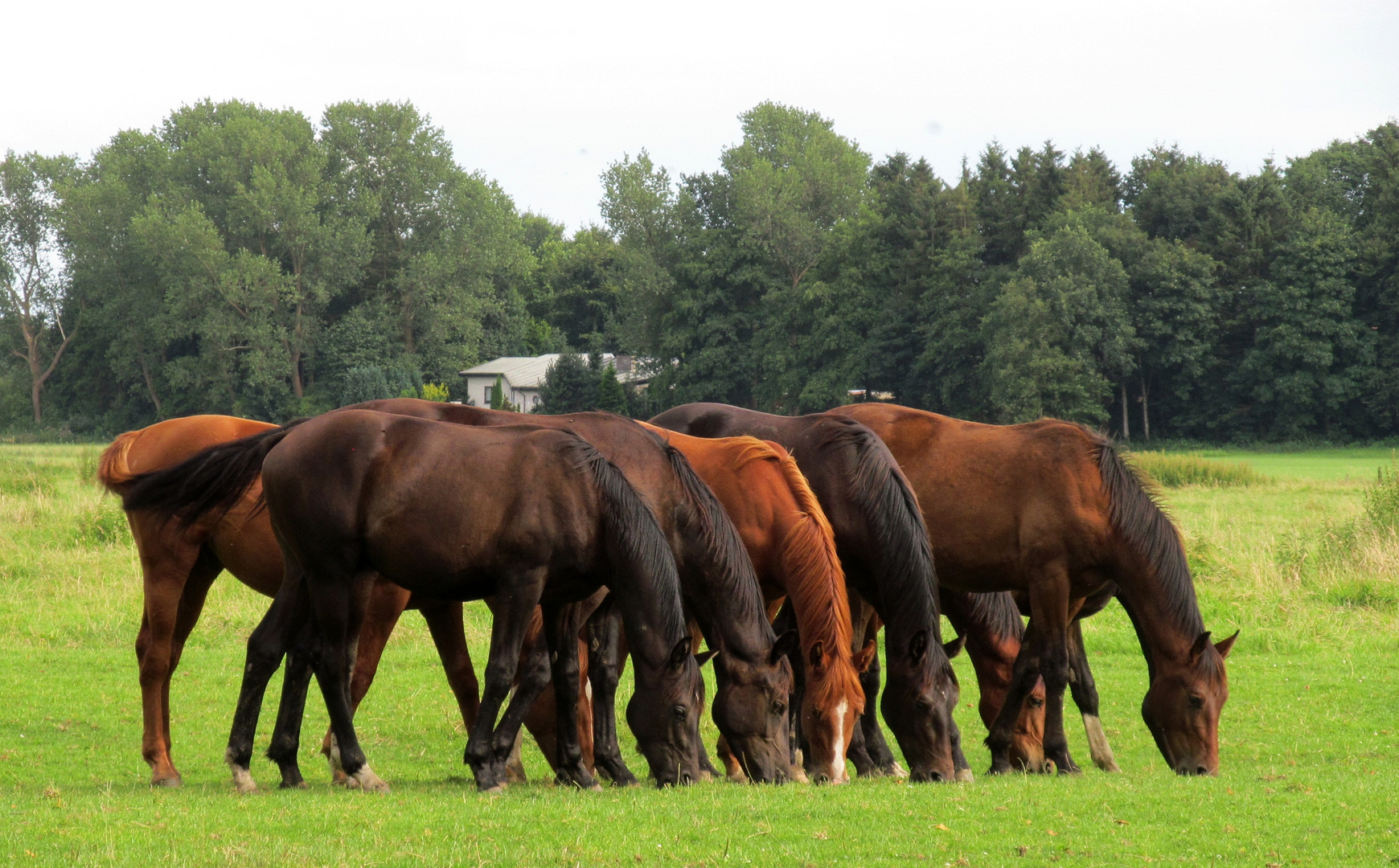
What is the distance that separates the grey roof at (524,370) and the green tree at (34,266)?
2490cm

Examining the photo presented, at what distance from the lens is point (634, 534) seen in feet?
21.0

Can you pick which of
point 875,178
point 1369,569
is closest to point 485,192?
point 875,178

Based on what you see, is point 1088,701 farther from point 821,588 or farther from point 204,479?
point 204,479

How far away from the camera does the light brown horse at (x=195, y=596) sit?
7.62 m

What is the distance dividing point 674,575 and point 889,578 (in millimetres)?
1587

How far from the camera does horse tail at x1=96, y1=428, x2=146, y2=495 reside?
25.3 ft

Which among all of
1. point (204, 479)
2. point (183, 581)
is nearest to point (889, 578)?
point (204, 479)

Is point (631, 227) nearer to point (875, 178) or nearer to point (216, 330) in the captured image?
point (875, 178)

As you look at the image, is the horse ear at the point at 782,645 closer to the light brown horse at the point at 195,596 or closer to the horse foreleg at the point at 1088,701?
the light brown horse at the point at 195,596

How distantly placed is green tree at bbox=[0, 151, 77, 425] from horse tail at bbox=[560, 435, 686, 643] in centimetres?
7549

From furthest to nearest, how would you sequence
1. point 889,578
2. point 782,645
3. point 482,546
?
point 889,578, point 782,645, point 482,546

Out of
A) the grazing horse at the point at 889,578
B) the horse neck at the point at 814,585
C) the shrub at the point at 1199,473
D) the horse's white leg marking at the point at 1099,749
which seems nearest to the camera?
the horse neck at the point at 814,585

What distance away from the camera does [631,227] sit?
7744 centimetres

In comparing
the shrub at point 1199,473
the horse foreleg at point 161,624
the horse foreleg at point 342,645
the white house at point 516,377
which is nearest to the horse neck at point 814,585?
the horse foreleg at point 342,645
